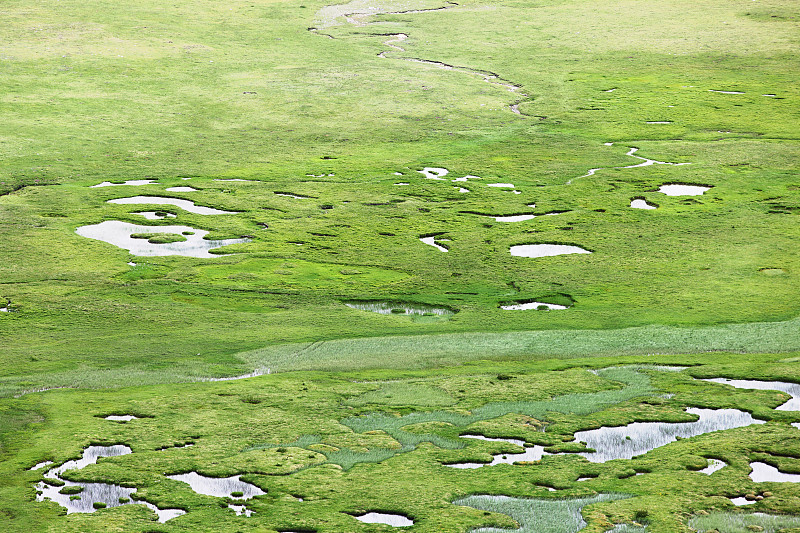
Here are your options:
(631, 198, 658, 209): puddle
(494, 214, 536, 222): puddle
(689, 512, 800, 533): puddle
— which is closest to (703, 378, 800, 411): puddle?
(689, 512, 800, 533): puddle

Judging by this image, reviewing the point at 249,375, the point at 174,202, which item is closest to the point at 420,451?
the point at 249,375

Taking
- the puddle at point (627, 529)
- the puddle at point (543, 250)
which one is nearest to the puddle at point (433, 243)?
the puddle at point (543, 250)

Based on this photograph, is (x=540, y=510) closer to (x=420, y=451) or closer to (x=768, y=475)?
(x=420, y=451)

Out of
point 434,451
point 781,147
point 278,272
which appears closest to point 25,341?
point 278,272

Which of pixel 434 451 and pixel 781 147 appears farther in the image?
pixel 781 147

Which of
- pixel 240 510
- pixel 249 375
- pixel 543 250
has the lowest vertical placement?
pixel 249 375

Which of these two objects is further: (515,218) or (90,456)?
(515,218)

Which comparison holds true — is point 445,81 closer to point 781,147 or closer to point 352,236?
point 781,147

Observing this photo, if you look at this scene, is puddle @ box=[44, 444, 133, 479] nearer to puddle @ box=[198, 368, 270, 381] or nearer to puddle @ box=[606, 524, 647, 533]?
puddle @ box=[198, 368, 270, 381]
